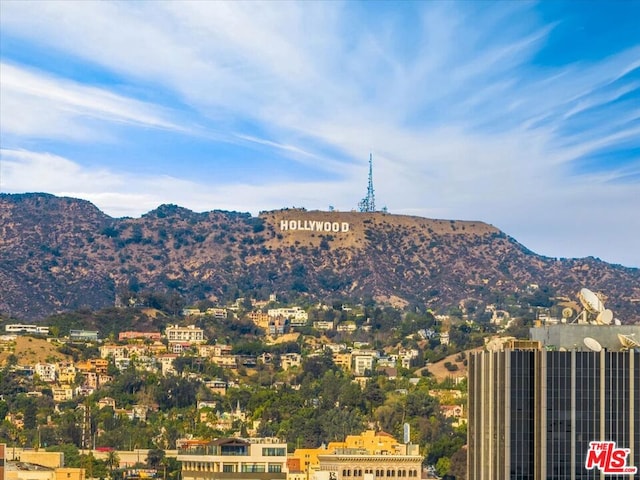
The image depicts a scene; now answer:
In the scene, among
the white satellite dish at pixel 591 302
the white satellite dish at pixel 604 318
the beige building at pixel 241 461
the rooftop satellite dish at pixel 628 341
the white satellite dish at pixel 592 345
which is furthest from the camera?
the beige building at pixel 241 461

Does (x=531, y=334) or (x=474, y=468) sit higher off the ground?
(x=531, y=334)

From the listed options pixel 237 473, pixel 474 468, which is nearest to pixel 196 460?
pixel 237 473

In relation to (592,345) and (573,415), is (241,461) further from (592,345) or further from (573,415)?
(592,345)

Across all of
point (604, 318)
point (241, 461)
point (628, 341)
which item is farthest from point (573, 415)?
point (241, 461)

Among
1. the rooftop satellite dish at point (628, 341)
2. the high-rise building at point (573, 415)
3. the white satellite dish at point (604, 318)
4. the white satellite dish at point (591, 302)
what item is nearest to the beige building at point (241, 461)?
the white satellite dish at point (591, 302)

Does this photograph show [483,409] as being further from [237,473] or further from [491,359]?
[237,473]

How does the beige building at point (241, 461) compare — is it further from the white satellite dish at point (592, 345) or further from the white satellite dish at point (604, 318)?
the white satellite dish at point (592, 345)

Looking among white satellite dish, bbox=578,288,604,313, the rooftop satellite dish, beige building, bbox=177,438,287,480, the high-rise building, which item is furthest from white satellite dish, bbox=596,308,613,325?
beige building, bbox=177,438,287,480

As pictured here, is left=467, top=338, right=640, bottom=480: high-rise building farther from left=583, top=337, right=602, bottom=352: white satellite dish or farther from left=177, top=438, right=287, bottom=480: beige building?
left=177, top=438, right=287, bottom=480: beige building
